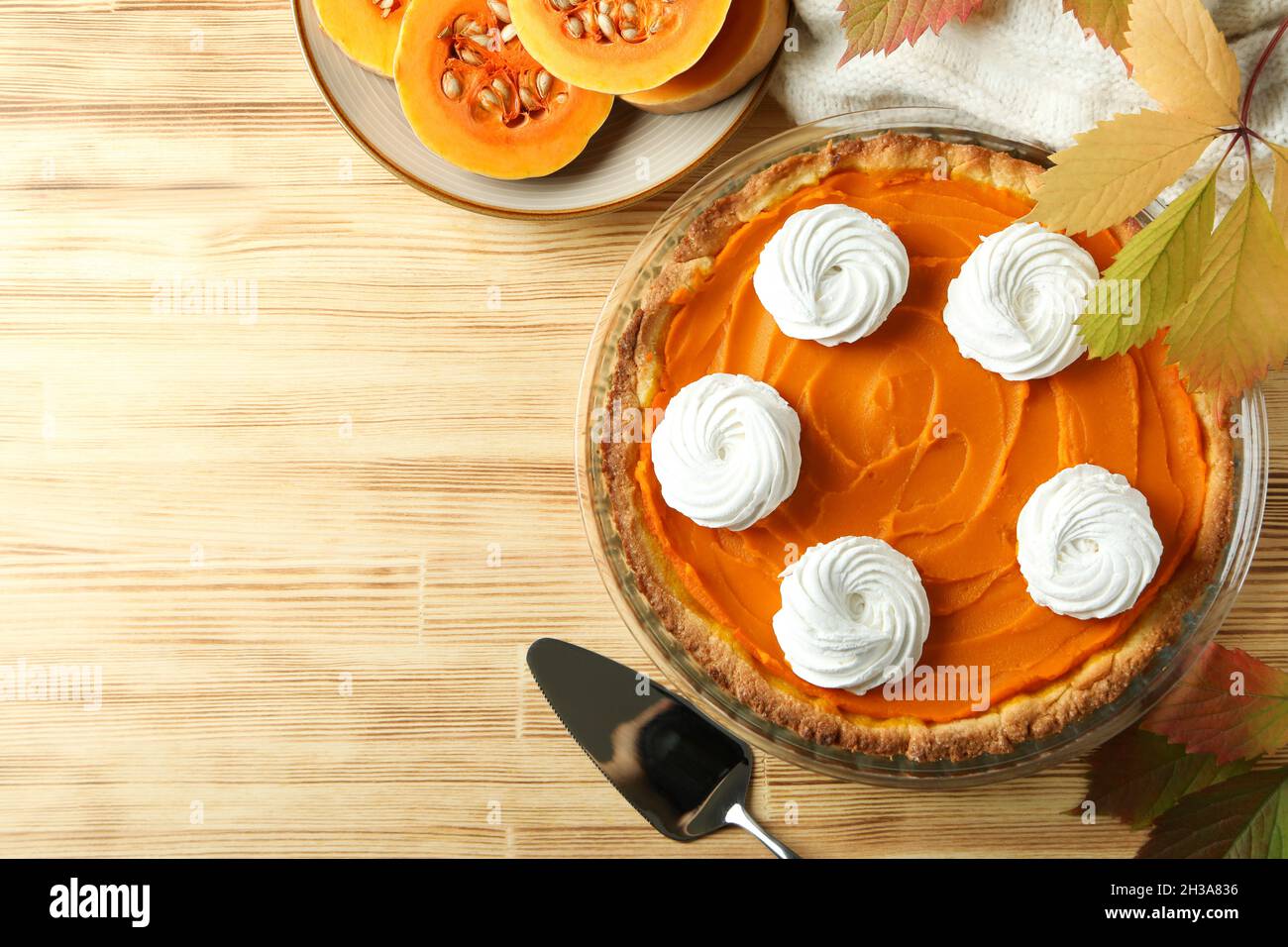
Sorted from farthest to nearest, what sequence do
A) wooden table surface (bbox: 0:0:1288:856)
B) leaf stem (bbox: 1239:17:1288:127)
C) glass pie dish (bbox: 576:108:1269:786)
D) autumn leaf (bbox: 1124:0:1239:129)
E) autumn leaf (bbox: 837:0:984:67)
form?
wooden table surface (bbox: 0:0:1288:856) < glass pie dish (bbox: 576:108:1269:786) < autumn leaf (bbox: 837:0:984:67) < leaf stem (bbox: 1239:17:1288:127) < autumn leaf (bbox: 1124:0:1239:129)

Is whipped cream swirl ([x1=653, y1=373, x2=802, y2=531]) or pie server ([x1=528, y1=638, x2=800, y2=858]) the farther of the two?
pie server ([x1=528, y1=638, x2=800, y2=858])

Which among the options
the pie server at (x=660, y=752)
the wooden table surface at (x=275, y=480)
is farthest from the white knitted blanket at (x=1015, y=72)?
the pie server at (x=660, y=752)

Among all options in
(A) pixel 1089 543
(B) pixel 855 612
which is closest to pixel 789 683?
(B) pixel 855 612

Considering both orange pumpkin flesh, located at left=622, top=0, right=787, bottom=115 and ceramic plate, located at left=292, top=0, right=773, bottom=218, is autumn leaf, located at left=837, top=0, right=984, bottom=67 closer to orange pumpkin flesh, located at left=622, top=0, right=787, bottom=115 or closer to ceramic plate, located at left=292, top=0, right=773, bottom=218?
orange pumpkin flesh, located at left=622, top=0, right=787, bottom=115

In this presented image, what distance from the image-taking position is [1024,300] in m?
1.77

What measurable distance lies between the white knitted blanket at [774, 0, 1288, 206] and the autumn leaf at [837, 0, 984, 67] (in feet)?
0.35

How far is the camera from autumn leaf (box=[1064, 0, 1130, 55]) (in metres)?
1.68

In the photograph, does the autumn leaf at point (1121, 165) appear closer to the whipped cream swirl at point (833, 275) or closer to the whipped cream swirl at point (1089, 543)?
the whipped cream swirl at point (833, 275)

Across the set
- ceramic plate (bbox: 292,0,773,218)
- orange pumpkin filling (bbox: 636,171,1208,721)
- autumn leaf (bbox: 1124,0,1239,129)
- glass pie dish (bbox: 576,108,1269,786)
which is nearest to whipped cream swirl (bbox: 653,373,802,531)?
orange pumpkin filling (bbox: 636,171,1208,721)

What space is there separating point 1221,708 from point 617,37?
67.2 inches

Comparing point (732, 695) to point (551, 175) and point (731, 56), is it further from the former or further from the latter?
point (731, 56)

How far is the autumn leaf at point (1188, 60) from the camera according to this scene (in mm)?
1452

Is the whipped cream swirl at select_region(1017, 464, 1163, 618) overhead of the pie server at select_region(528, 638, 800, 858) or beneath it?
overhead
